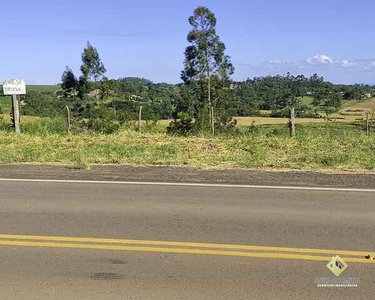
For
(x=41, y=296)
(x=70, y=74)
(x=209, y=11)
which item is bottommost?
(x=41, y=296)

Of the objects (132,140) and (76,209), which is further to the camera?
(132,140)

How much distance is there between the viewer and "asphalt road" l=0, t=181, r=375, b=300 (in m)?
4.35

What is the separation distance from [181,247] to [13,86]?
12.2 m

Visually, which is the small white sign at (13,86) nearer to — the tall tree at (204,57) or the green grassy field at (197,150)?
the green grassy field at (197,150)

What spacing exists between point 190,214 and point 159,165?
439 centimetres

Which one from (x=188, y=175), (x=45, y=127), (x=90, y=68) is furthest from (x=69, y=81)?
(x=188, y=175)

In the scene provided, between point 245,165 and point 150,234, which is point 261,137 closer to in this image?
point 245,165

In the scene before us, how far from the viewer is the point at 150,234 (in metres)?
5.86

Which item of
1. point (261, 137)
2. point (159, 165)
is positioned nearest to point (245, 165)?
point (159, 165)

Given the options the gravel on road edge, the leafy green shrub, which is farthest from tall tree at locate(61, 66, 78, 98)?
the gravel on road edge

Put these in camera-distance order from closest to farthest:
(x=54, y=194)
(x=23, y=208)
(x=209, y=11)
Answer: (x=23, y=208), (x=54, y=194), (x=209, y=11)

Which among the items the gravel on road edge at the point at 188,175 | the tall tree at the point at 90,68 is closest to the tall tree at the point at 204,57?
the tall tree at the point at 90,68

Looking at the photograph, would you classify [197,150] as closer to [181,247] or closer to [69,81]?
[181,247]

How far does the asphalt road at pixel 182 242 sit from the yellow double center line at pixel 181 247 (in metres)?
0.01
